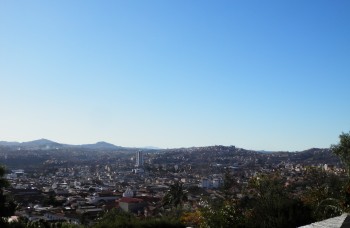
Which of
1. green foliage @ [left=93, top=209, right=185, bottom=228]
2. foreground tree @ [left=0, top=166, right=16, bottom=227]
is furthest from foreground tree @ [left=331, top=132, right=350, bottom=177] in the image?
foreground tree @ [left=0, top=166, right=16, bottom=227]

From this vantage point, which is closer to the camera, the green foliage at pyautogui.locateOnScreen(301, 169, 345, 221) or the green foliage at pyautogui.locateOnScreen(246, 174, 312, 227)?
the green foliage at pyautogui.locateOnScreen(246, 174, 312, 227)

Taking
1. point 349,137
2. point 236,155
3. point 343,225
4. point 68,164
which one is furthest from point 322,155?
point 343,225

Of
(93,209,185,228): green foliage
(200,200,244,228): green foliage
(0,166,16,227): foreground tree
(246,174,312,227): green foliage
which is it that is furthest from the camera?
(0,166,16,227): foreground tree

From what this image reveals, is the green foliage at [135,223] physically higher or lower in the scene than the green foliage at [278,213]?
lower

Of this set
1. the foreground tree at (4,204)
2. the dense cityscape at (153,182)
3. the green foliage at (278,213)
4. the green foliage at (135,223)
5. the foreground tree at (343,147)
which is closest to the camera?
the green foliage at (278,213)

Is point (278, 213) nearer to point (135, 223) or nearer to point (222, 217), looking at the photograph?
point (222, 217)

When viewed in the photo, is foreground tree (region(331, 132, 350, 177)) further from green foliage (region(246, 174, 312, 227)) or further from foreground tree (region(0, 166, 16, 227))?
foreground tree (region(0, 166, 16, 227))

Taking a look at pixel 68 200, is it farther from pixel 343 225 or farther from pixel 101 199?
pixel 343 225

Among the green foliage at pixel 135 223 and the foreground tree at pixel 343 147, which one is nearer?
the green foliage at pixel 135 223

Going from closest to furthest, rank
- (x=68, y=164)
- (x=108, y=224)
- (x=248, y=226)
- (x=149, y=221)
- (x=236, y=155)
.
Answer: (x=248, y=226) < (x=108, y=224) < (x=149, y=221) < (x=68, y=164) < (x=236, y=155)

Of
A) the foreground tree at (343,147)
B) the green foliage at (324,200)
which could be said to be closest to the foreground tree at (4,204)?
the green foliage at (324,200)

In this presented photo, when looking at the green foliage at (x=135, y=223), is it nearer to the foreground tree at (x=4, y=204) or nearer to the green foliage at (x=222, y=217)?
the green foliage at (x=222, y=217)
